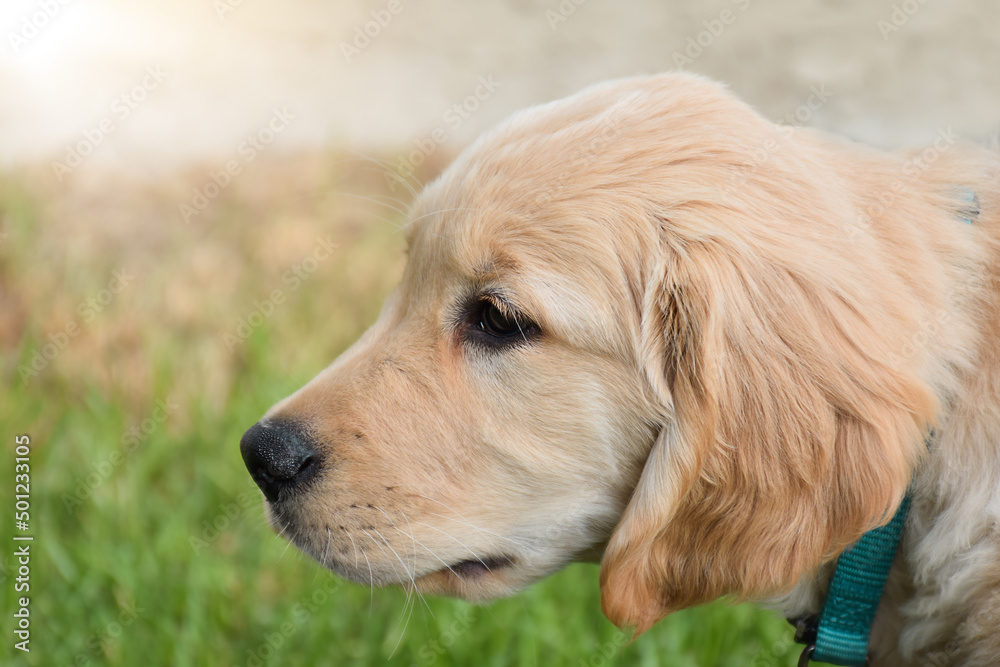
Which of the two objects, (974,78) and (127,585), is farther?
(974,78)

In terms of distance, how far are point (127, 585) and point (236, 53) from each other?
511 centimetres

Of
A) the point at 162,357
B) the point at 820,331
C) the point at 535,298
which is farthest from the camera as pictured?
the point at 162,357

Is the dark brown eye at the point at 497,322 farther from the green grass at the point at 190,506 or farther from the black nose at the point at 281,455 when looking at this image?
the green grass at the point at 190,506

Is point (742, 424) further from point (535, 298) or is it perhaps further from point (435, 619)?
point (435, 619)

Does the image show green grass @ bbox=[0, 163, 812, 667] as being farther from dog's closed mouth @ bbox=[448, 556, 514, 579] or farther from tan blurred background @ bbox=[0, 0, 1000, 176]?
tan blurred background @ bbox=[0, 0, 1000, 176]

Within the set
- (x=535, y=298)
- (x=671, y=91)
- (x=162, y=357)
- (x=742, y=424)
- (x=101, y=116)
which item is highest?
(x=671, y=91)

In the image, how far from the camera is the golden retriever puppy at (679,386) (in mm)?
2070

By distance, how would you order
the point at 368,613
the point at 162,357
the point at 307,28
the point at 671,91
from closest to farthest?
the point at 671,91 < the point at 368,613 < the point at 162,357 < the point at 307,28

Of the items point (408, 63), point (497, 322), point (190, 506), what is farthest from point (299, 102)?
point (497, 322)

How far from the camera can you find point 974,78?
7.07 metres

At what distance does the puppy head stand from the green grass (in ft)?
2.52

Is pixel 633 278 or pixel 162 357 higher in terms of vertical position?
pixel 633 278

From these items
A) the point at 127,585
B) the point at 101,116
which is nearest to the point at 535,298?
the point at 127,585

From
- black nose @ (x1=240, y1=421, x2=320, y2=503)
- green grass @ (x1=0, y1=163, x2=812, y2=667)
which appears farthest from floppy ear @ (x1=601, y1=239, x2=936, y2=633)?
green grass @ (x1=0, y1=163, x2=812, y2=667)
